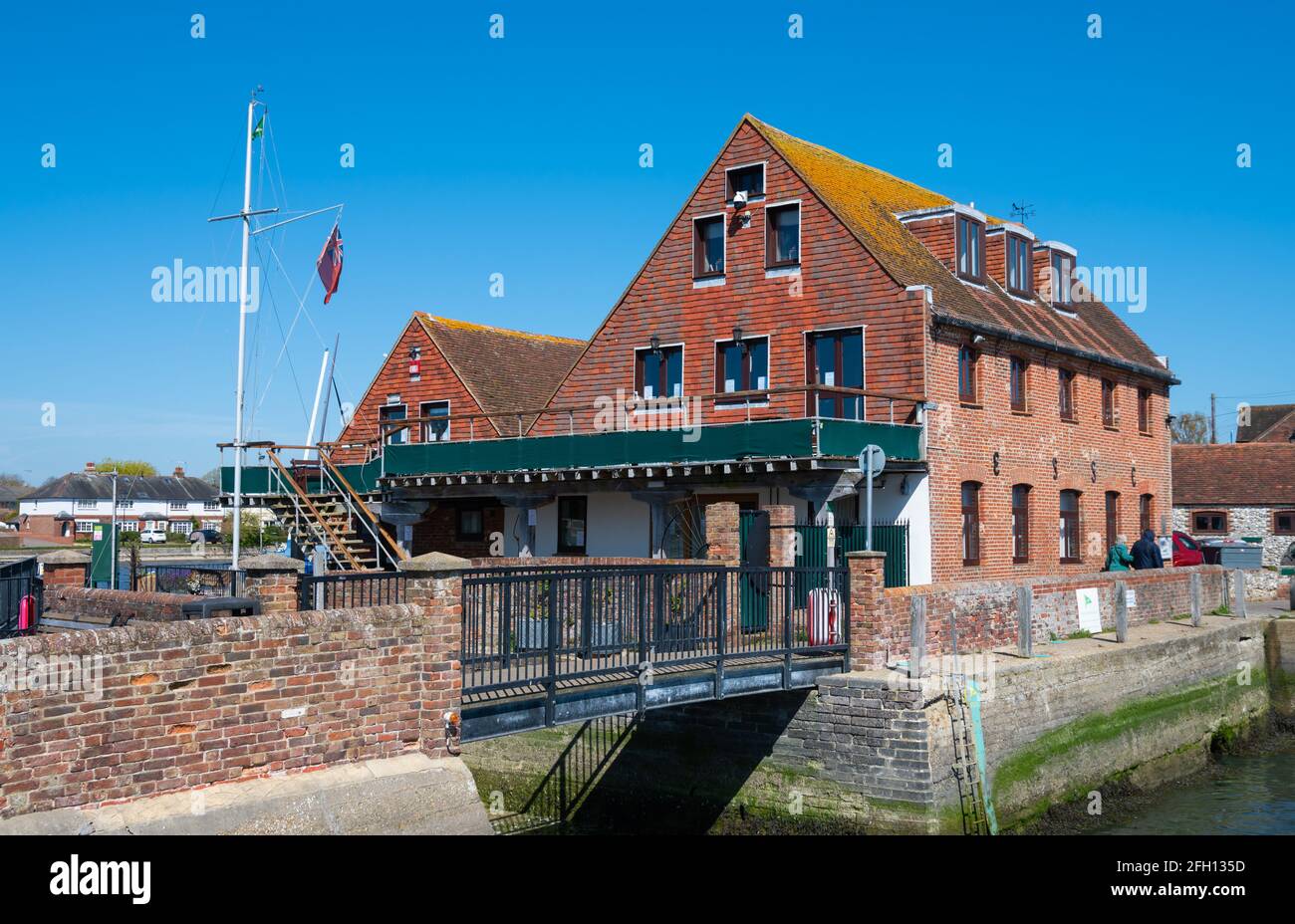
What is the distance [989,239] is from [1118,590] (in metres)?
10.3

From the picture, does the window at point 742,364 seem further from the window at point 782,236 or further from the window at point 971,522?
the window at point 971,522

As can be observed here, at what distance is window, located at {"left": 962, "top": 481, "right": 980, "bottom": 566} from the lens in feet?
80.4

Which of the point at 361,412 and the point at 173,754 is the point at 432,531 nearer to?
the point at 361,412

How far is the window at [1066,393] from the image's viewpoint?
92.6 feet

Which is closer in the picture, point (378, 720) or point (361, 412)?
point (378, 720)

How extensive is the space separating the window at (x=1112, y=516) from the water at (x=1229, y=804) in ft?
24.6

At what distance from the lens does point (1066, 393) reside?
28.6 meters

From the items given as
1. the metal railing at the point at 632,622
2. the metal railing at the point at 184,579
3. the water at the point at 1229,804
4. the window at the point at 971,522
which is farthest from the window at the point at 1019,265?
the metal railing at the point at 184,579

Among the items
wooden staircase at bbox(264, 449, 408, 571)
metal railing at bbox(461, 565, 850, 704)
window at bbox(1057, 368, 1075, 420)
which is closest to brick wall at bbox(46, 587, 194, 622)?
metal railing at bbox(461, 565, 850, 704)

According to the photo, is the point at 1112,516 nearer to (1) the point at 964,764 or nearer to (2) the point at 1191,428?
(1) the point at 964,764

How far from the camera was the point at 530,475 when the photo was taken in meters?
25.4
